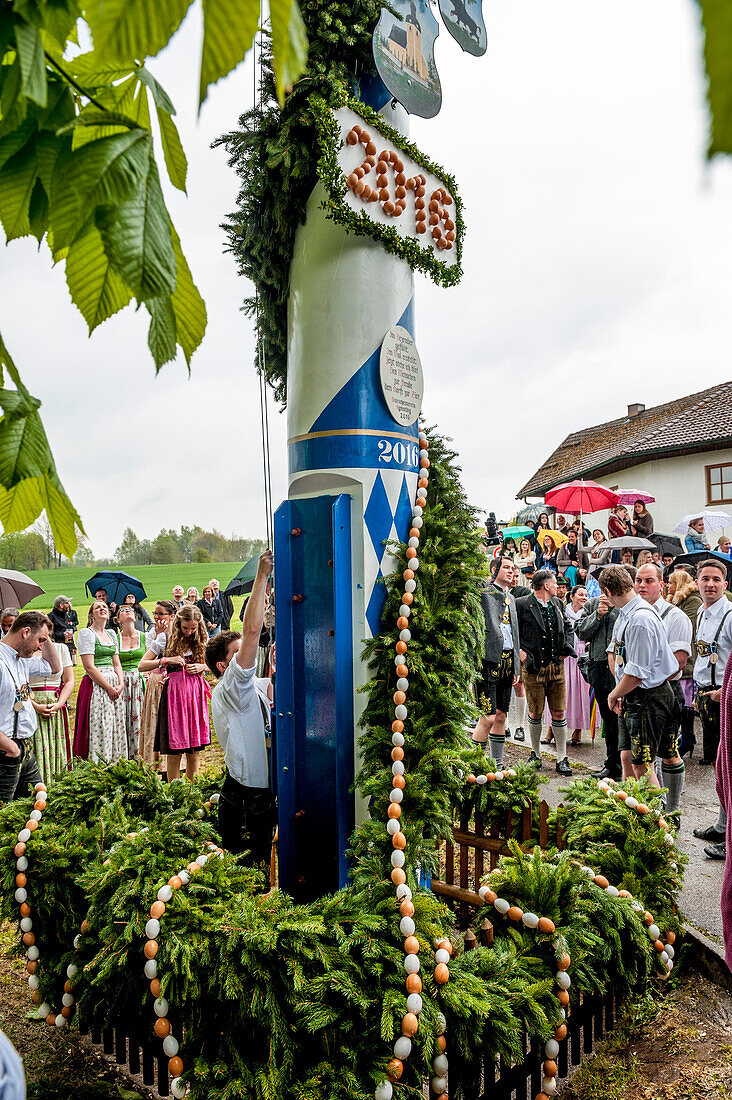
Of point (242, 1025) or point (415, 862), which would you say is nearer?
point (242, 1025)

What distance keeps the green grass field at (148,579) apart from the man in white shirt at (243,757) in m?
6.89

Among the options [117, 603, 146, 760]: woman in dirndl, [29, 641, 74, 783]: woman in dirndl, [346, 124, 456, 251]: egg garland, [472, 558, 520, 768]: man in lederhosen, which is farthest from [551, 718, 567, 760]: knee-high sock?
[346, 124, 456, 251]: egg garland

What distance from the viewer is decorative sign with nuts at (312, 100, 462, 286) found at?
3.46 meters

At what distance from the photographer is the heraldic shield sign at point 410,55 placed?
142 inches

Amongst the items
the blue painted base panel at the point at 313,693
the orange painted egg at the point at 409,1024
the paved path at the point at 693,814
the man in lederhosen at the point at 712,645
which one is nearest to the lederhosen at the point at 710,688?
the man in lederhosen at the point at 712,645

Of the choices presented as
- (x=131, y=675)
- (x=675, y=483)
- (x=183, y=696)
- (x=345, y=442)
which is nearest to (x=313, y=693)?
(x=345, y=442)

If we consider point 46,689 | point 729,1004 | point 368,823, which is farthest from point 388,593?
point 46,689

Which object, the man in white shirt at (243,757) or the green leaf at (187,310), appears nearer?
the green leaf at (187,310)

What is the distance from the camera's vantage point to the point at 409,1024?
101 inches

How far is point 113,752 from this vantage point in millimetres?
7613

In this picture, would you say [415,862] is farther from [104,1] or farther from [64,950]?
[104,1]

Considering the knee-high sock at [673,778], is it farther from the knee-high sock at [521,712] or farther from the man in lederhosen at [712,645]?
the knee-high sock at [521,712]

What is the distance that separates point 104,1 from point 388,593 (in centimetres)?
317

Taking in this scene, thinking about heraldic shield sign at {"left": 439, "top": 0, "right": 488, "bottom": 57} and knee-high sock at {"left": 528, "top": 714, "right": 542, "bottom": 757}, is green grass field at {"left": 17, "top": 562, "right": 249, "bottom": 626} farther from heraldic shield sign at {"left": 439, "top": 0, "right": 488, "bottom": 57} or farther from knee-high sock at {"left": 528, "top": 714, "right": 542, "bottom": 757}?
heraldic shield sign at {"left": 439, "top": 0, "right": 488, "bottom": 57}
